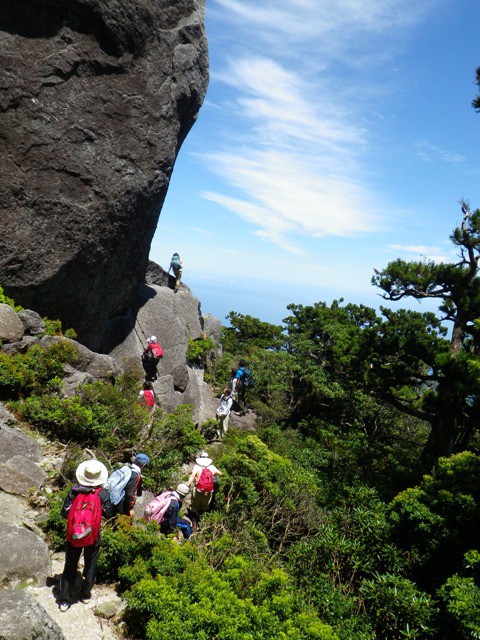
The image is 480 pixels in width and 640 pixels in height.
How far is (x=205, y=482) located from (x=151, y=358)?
801 centimetres

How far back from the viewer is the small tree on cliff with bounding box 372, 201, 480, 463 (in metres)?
14.2

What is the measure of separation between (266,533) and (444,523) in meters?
3.87

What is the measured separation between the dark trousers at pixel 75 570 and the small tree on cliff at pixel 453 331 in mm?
11273

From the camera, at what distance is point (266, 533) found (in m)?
9.91

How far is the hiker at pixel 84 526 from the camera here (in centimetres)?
564

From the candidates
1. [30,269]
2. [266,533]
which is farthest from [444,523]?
[30,269]

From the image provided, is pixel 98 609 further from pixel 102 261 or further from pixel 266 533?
pixel 102 261

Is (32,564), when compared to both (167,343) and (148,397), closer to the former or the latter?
(148,397)

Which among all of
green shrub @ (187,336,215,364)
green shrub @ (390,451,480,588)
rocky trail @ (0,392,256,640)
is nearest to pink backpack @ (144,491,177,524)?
rocky trail @ (0,392,256,640)

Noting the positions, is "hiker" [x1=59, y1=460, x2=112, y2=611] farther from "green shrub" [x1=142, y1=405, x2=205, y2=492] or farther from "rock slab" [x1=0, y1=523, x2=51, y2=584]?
"green shrub" [x1=142, y1=405, x2=205, y2=492]

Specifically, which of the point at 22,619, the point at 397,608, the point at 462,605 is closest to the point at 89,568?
the point at 22,619

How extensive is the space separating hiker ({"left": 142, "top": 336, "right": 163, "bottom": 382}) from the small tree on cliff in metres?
8.78

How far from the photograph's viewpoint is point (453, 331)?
592 inches

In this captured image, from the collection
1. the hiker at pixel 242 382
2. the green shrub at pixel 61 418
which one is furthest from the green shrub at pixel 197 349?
the green shrub at pixel 61 418
